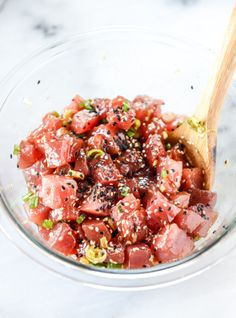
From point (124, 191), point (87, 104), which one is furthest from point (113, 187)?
point (87, 104)

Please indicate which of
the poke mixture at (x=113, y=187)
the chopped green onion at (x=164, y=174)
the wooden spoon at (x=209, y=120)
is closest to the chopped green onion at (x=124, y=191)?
the poke mixture at (x=113, y=187)

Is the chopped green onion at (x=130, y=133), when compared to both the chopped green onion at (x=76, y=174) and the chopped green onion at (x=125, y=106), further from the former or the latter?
the chopped green onion at (x=76, y=174)

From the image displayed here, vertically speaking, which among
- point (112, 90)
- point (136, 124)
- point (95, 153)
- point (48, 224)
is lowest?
point (48, 224)

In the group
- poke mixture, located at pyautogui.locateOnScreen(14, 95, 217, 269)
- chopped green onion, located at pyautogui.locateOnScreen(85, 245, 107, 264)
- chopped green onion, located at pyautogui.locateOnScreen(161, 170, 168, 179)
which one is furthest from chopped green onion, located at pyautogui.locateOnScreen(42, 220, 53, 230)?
chopped green onion, located at pyautogui.locateOnScreen(161, 170, 168, 179)

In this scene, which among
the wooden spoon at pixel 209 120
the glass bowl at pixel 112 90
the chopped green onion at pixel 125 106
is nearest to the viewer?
the glass bowl at pixel 112 90

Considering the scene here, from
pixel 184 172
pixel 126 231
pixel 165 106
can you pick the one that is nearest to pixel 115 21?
pixel 165 106

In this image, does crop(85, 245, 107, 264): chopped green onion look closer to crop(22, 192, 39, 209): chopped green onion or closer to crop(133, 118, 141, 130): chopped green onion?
crop(22, 192, 39, 209): chopped green onion

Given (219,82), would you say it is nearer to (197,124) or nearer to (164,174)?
(197,124)

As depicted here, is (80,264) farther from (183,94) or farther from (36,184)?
(183,94)
